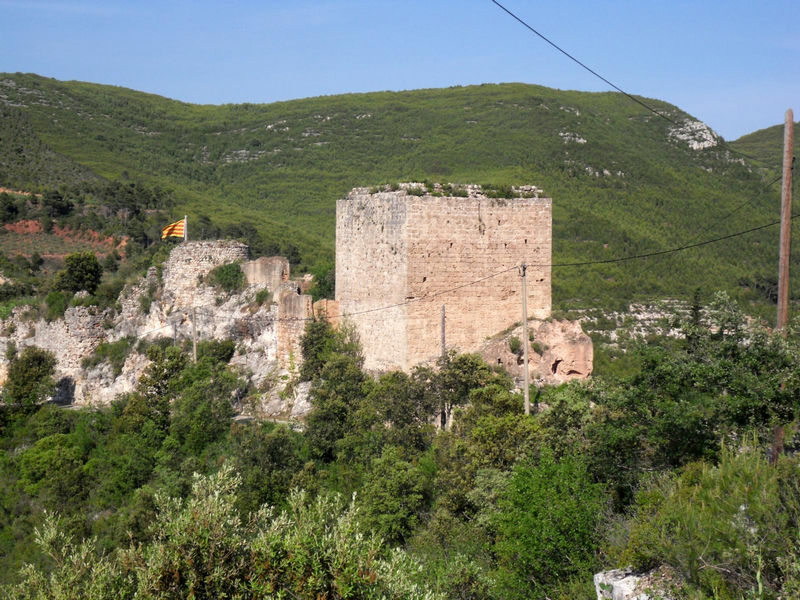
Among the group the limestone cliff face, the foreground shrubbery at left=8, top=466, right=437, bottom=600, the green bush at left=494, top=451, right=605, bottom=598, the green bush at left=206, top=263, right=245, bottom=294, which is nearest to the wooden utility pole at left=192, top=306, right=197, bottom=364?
the limestone cliff face

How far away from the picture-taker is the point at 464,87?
67.0 meters

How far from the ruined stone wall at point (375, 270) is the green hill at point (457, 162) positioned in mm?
10420

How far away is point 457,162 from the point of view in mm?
46281

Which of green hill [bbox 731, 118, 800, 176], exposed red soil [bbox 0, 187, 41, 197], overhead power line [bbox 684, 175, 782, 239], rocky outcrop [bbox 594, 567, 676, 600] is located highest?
green hill [bbox 731, 118, 800, 176]

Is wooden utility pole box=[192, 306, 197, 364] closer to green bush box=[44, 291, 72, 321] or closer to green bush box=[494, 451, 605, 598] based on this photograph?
green bush box=[44, 291, 72, 321]

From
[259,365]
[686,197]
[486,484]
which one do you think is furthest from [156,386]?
[686,197]

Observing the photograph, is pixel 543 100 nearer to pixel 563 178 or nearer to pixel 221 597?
pixel 563 178

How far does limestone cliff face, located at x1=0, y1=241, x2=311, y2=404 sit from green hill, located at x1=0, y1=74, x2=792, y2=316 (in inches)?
370

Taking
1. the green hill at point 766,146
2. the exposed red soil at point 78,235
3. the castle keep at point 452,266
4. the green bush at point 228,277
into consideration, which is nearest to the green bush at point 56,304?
the green bush at point 228,277

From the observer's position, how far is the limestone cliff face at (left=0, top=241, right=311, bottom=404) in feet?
76.2

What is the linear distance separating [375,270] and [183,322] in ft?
28.4

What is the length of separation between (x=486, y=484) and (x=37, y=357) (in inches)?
669

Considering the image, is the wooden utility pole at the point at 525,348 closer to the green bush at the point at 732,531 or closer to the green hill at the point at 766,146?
the green bush at the point at 732,531

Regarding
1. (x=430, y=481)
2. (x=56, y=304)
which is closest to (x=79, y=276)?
(x=56, y=304)
